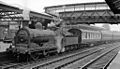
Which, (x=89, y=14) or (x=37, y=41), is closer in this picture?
(x=37, y=41)

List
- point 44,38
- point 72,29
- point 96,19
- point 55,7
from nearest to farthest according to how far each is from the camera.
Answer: point 44,38 → point 72,29 → point 96,19 → point 55,7

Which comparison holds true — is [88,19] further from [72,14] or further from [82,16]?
[72,14]

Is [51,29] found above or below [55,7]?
below

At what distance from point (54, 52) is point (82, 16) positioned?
37.4 ft

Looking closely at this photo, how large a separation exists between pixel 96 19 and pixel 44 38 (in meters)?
13.2

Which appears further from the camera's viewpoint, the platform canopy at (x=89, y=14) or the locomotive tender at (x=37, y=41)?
the platform canopy at (x=89, y=14)

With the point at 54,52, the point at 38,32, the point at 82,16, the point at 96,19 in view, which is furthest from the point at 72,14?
the point at 38,32

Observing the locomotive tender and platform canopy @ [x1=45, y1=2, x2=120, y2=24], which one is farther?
platform canopy @ [x1=45, y1=2, x2=120, y2=24]

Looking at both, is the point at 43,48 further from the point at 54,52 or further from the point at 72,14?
the point at 72,14

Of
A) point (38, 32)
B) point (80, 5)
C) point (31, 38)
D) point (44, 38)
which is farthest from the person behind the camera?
point (80, 5)

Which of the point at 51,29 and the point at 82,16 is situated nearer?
the point at 51,29

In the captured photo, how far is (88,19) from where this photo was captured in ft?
82.6

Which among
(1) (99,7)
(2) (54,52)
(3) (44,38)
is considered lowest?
(2) (54,52)

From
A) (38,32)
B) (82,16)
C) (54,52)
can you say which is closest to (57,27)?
(54,52)
